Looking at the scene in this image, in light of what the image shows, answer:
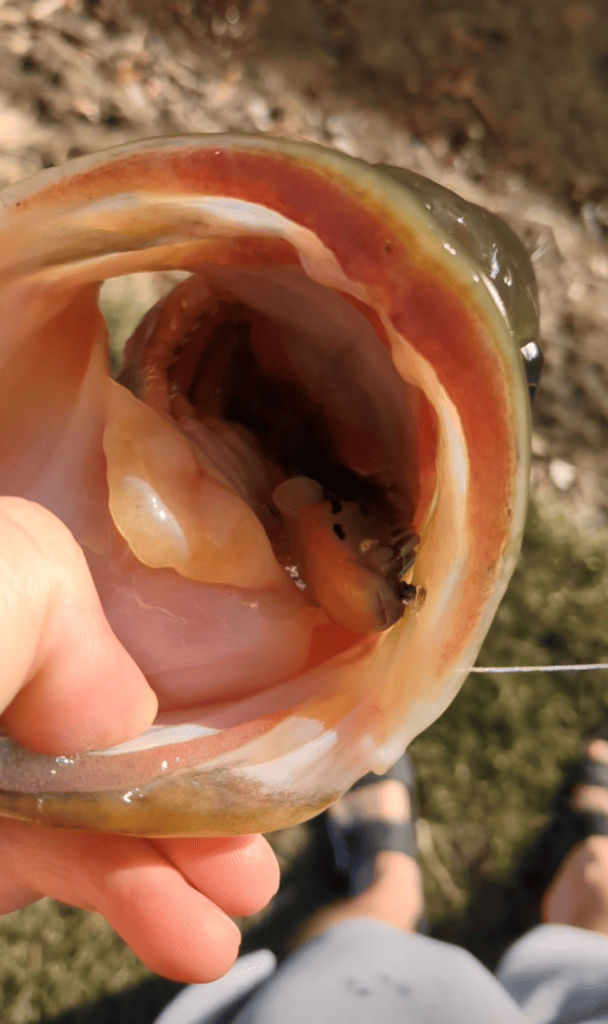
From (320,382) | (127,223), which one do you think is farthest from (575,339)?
(127,223)

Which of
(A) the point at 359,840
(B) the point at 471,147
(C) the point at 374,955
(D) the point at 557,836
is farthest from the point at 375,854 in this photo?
(B) the point at 471,147

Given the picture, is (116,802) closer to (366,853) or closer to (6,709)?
(6,709)

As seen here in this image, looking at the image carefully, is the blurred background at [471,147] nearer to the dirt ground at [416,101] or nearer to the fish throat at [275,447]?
the dirt ground at [416,101]

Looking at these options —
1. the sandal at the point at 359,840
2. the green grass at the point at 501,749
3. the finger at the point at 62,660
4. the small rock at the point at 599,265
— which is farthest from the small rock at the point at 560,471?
the finger at the point at 62,660

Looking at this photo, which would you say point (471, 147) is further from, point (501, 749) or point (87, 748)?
point (87, 748)

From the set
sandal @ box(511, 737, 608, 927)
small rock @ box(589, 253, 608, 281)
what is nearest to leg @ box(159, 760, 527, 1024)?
sandal @ box(511, 737, 608, 927)

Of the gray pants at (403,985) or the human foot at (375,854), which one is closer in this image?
the gray pants at (403,985)
